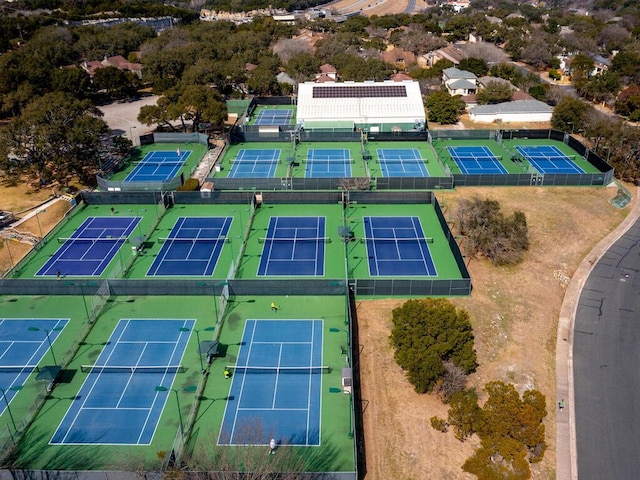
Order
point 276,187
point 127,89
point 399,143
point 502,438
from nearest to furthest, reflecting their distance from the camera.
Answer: point 502,438, point 276,187, point 399,143, point 127,89

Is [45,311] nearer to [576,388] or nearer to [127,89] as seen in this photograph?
[576,388]

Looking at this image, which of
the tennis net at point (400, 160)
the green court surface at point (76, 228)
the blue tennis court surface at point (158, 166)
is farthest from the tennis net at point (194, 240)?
the tennis net at point (400, 160)

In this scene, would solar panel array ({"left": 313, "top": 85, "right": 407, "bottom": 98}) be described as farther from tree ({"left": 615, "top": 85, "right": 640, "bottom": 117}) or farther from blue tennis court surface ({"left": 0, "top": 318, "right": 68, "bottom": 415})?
blue tennis court surface ({"left": 0, "top": 318, "right": 68, "bottom": 415})

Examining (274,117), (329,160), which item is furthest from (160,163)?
(274,117)

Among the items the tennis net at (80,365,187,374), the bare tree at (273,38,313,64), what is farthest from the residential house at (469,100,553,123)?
the tennis net at (80,365,187,374)

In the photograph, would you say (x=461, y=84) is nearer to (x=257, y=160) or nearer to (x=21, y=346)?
(x=257, y=160)

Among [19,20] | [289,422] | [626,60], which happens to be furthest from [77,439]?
[19,20]
